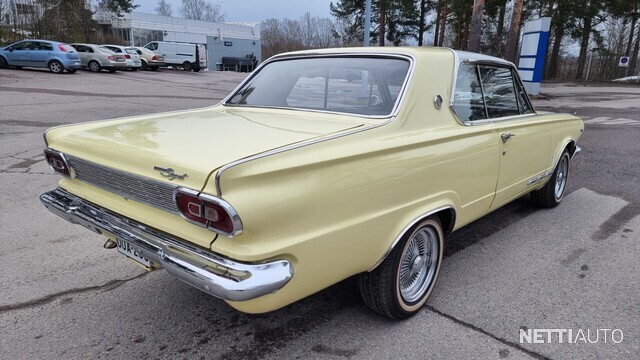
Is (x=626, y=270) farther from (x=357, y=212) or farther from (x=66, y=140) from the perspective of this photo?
(x=66, y=140)

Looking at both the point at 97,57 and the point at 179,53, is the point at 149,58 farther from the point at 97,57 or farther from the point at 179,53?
the point at 97,57

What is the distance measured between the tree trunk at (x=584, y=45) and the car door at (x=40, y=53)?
32092 mm

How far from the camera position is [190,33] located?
57.2 meters

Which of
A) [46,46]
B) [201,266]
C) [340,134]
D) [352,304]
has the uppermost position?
[46,46]

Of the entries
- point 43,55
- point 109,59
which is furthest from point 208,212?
point 109,59

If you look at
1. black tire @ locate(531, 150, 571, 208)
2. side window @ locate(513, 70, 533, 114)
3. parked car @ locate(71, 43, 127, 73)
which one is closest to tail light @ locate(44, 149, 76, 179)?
side window @ locate(513, 70, 533, 114)

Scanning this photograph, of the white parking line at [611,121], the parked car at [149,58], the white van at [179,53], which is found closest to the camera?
the white parking line at [611,121]

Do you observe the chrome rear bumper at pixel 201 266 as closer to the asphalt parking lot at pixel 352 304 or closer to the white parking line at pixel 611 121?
the asphalt parking lot at pixel 352 304

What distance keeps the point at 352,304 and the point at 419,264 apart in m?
0.54

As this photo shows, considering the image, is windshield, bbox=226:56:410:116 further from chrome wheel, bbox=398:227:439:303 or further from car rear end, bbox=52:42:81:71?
car rear end, bbox=52:42:81:71

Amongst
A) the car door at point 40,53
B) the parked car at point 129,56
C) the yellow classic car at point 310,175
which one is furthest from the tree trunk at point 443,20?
the yellow classic car at point 310,175

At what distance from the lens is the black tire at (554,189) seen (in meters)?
4.95

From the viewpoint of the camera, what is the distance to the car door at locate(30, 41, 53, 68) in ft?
70.6

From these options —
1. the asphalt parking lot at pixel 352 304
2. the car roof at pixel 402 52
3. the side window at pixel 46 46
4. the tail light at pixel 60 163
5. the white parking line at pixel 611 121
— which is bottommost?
the asphalt parking lot at pixel 352 304
